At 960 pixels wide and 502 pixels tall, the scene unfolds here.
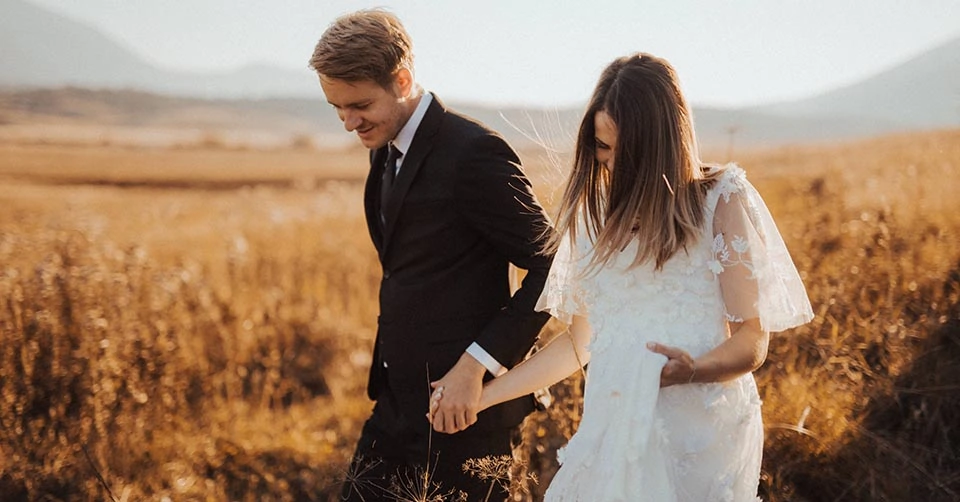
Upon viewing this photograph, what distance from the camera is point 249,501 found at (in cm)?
455

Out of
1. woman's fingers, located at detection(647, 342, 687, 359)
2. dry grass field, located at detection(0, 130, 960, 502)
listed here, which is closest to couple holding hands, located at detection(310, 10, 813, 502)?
woman's fingers, located at detection(647, 342, 687, 359)

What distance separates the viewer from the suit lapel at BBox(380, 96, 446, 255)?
284 cm

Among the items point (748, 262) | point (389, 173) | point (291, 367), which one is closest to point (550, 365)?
point (748, 262)

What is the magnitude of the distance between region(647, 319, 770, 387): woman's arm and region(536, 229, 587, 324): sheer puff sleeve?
380mm

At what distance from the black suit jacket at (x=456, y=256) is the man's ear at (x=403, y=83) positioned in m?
0.10

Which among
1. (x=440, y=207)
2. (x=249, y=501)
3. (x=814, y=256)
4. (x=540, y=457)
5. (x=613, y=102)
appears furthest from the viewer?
(x=814, y=256)

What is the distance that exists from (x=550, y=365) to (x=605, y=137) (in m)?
0.71

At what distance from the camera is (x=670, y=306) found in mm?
2174

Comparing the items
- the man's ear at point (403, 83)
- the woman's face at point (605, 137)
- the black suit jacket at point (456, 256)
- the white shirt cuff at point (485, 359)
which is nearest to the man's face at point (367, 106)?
the man's ear at point (403, 83)

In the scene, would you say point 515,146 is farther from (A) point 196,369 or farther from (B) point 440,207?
(A) point 196,369

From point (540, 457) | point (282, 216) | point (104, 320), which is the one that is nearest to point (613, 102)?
point (540, 457)

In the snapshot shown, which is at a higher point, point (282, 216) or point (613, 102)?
point (613, 102)

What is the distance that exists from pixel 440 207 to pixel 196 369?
370 centimetres

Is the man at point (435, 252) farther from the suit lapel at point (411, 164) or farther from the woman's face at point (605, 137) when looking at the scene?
the woman's face at point (605, 137)
